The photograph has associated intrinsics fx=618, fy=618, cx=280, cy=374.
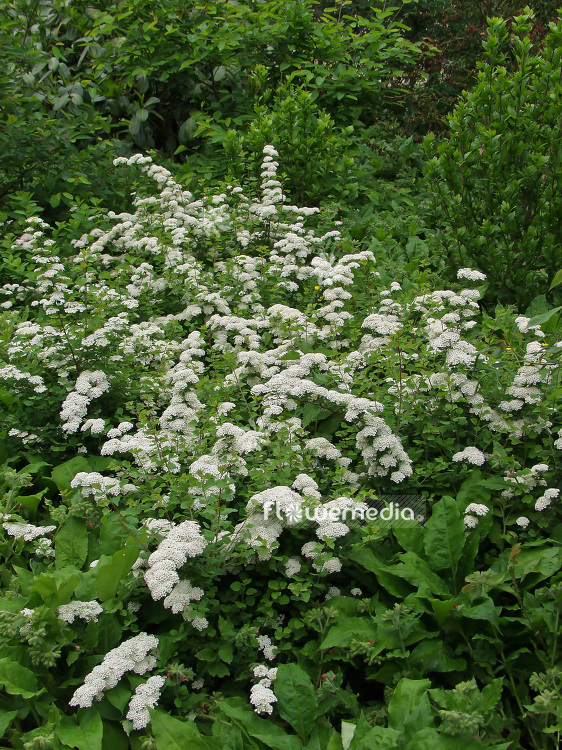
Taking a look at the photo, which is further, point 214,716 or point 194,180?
point 194,180

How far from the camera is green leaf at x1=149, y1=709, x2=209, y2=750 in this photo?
2023 millimetres

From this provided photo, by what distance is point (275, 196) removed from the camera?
16.1 ft

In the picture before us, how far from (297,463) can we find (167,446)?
1.98 feet

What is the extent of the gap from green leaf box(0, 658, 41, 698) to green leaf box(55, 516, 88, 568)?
516 mm

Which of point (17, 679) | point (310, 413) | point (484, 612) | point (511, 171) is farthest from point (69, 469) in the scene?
point (511, 171)

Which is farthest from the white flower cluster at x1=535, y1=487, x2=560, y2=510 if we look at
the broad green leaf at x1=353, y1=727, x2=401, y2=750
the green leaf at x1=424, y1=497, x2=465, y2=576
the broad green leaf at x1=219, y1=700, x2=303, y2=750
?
the broad green leaf at x1=219, y1=700, x2=303, y2=750

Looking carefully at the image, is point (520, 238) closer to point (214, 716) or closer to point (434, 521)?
point (434, 521)

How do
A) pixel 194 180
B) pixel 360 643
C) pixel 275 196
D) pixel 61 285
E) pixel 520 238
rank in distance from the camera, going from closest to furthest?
pixel 360 643 → pixel 61 285 → pixel 520 238 → pixel 275 196 → pixel 194 180

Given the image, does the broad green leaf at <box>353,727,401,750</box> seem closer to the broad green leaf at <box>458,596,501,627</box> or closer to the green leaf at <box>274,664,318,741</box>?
the green leaf at <box>274,664,318,741</box>

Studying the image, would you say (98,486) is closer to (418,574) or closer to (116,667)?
(116,667)

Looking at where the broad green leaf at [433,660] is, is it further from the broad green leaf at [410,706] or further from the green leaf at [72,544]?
the green leaf at [72,544]

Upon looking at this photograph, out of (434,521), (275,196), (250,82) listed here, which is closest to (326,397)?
(434,521)

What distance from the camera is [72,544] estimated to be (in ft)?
9.15

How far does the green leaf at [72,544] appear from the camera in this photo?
274 cm
